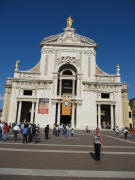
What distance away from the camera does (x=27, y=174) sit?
221 inches

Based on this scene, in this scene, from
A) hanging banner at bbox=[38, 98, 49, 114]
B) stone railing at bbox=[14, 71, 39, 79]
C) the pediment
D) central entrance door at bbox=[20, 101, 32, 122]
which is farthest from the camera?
the pediment

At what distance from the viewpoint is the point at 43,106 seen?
39.3m

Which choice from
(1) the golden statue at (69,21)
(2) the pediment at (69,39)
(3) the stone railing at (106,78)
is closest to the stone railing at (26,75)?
(2) the pediment at (69,39)

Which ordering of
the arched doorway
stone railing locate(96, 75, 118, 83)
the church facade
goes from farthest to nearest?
stone railing locate(96, 75, 118, 83)
the arched doorway
the church facade

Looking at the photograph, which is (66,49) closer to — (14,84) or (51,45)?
(51,45)

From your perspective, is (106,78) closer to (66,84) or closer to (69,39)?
(66,84)

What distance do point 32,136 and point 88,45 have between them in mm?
35721

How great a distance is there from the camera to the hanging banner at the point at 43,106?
128 feet

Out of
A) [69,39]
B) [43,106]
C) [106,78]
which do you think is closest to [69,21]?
[69,39]

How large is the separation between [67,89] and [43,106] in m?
10.2

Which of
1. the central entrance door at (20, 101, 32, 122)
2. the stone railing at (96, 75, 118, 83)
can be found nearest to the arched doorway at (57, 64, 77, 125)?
the stone railing at (96, 75, 118, 83)

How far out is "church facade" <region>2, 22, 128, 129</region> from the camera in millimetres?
39812

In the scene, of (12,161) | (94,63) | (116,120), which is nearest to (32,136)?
(12,161)

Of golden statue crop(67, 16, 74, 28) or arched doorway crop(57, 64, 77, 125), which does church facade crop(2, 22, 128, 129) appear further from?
golden statue crop(67, 16, 74, 28)
